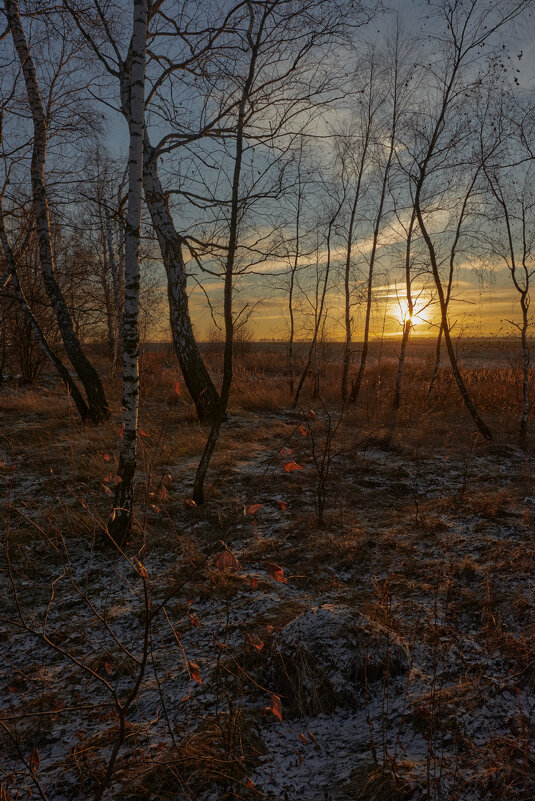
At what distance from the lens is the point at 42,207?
7.68 m

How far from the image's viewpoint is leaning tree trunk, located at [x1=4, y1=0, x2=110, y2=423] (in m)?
6.80

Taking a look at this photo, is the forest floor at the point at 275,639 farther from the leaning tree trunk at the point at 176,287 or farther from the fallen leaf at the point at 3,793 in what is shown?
the leaning tree trunk at the point at 176,287

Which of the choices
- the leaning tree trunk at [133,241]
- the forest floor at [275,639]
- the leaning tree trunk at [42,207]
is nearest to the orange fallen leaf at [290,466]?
the forest floor at [275,639]

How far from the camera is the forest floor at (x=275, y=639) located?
200cm

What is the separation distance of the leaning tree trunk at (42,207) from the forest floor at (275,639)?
7.91ft

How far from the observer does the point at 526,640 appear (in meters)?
2.73

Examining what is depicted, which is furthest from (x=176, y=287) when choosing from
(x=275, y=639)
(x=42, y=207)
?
(x=275, y=639)

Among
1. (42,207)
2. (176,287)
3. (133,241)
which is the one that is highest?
(42,207)

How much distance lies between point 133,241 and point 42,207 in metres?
5.16

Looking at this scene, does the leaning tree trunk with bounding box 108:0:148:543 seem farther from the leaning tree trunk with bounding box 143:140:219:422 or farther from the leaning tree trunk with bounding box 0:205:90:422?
the leaning tree trunk with bounding box 143:140:219:422

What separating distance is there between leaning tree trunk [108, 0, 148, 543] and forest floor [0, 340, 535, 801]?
502mm

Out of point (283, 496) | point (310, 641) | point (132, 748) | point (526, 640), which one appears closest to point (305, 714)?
point (310, 641)

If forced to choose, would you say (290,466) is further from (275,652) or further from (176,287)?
(176,287)

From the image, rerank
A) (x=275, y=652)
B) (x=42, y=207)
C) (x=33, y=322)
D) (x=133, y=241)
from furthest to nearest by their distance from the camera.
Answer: (x=33, y=322), (x=42, y=207), (x=133, y=241), (x=275, y=652)
